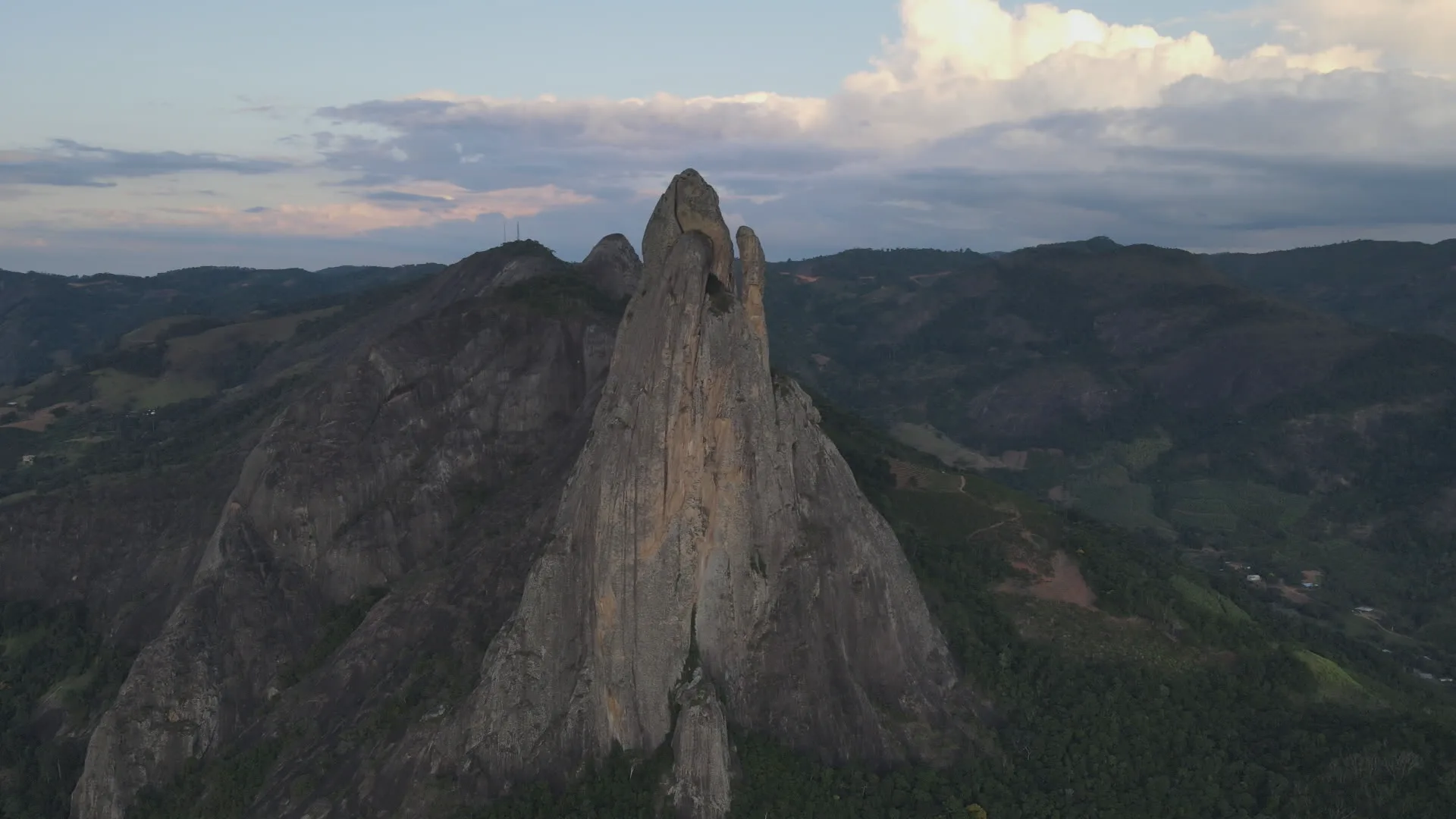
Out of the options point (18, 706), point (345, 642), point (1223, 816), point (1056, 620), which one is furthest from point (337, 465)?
point (1223, 816)

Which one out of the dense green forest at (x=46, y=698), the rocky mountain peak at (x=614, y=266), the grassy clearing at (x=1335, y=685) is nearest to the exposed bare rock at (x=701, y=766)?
the grassy clearing at (x=1335, y=685)

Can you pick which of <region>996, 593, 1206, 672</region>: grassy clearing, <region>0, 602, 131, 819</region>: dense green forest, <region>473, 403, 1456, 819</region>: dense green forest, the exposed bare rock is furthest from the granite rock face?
<region>996, 593, 1206, 672</region>: grassy clearing

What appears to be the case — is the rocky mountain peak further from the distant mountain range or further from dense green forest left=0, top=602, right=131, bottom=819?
dense green forest left=0, top=602, right=131, bottom=819

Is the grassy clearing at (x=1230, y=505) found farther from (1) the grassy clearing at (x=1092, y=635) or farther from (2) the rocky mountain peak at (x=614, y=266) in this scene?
(2) the rocky mountain peak at (x=614, y=266)

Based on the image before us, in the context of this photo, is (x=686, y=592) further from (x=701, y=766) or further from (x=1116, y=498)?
(x=1116, y=498)

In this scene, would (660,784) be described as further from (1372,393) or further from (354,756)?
(1372,393)
